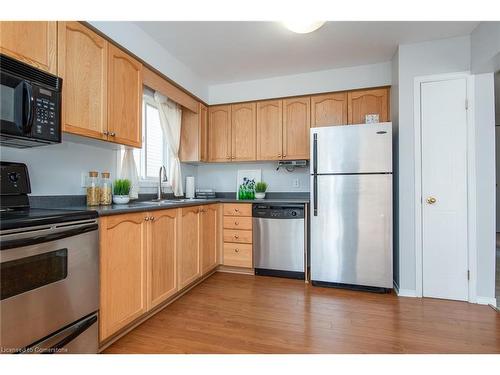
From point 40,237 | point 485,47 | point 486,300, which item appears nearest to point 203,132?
point 40,237

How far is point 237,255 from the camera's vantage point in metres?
3.18

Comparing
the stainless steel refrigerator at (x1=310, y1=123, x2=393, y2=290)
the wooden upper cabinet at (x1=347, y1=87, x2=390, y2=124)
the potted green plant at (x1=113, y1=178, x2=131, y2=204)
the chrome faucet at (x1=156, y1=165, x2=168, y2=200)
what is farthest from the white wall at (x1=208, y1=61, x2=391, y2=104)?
the potted green plant at (x1=113, y1=178, x2=131, y2=204)

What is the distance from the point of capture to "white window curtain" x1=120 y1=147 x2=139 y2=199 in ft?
8.23

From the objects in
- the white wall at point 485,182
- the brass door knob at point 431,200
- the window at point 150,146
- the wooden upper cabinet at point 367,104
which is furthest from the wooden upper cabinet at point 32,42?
the white wall at point 485,182

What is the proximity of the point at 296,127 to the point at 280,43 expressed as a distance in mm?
1014

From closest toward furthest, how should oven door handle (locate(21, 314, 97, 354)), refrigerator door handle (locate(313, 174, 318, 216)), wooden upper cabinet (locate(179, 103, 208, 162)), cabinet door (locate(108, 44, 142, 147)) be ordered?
1. oven door handle (locate(21, 314, 97, 354))
2. cabinet door (locate(108, 44, 142, 147))
3. refrigerator door handle (locate(313, 174, 318, 216))
4. wooden upper cabinet (locate(179, 103, 208, 162))

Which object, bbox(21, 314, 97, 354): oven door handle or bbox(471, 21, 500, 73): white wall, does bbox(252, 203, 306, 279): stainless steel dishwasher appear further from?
bbox(471, 21, 500, 73): white wall

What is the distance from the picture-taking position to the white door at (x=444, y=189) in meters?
2.43

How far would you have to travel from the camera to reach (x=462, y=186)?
2.43 meters

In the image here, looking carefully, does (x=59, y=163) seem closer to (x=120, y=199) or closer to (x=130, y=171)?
(x=120, y=199)

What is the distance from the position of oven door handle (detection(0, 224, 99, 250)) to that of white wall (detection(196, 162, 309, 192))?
243 cm

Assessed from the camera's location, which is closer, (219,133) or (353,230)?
(353,230)

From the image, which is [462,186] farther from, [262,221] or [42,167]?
[42,167]
